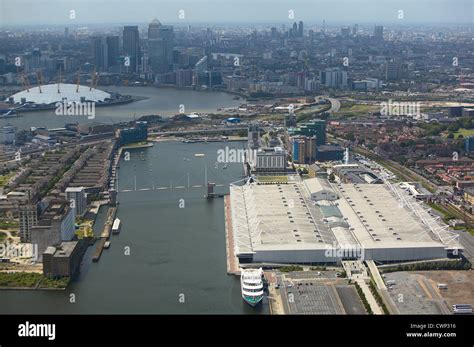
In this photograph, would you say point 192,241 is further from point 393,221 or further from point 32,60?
point 32,60

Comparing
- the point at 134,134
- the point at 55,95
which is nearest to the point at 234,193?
the point at 134,134

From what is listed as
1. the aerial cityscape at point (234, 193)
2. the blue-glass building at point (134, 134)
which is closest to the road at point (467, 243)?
the aerial cityscape at point (234, 193)

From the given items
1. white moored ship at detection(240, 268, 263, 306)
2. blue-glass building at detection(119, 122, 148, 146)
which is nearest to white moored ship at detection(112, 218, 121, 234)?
white moored ship at detection(240, 268, 263, 306)

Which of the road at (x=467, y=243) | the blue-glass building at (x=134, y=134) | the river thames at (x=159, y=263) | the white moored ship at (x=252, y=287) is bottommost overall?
the road at (x=467, y=243)

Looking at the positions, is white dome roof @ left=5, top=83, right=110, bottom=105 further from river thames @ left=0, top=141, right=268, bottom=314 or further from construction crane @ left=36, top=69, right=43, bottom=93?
river thames @ left=0, top=141, right=268, bottom=314

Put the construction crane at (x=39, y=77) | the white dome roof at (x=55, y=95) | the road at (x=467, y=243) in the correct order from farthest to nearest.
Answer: the construction crane at (x=39, y=77) → the white dome roof at (x=55, y=95) → the road at (x=467, y=243)

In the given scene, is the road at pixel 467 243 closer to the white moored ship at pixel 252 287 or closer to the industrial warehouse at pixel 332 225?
the industrial warehouse at pixel 332 225

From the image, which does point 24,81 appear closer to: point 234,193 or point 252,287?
point 234,193
